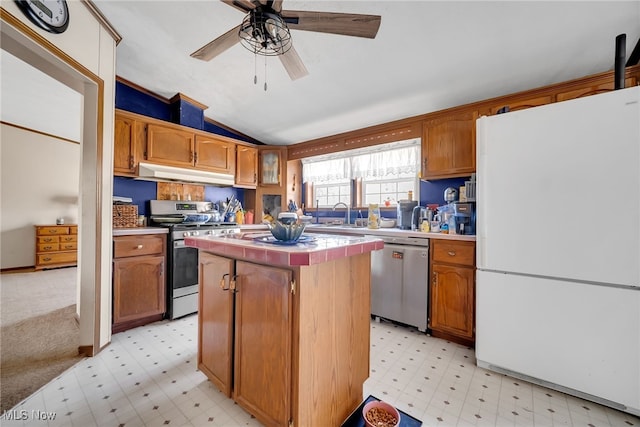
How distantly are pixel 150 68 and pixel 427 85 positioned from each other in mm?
2911

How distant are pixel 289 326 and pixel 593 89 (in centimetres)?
294

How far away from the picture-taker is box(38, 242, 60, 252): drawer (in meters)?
4.57

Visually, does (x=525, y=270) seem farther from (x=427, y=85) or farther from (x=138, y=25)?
(x=138, y=25)

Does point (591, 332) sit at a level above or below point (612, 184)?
below

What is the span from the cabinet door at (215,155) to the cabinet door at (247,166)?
9cm

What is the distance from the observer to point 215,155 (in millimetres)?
3504

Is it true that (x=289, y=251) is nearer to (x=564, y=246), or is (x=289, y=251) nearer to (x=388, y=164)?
(x=564, y=246)

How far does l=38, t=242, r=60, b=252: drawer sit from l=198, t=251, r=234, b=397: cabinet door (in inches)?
206

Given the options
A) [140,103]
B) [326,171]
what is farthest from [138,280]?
[326,171]

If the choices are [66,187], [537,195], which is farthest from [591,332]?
[66,187]

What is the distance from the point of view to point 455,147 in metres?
2.55

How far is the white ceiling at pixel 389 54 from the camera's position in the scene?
5.46 ft

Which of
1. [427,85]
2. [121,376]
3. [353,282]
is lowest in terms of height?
[121,376]

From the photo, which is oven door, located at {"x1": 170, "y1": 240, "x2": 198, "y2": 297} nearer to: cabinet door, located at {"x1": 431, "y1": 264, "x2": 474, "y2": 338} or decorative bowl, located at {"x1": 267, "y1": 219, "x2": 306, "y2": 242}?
decorative bowl, located at {"x1": 267, "y1": 219, "x2": 306, "y2": 242}
